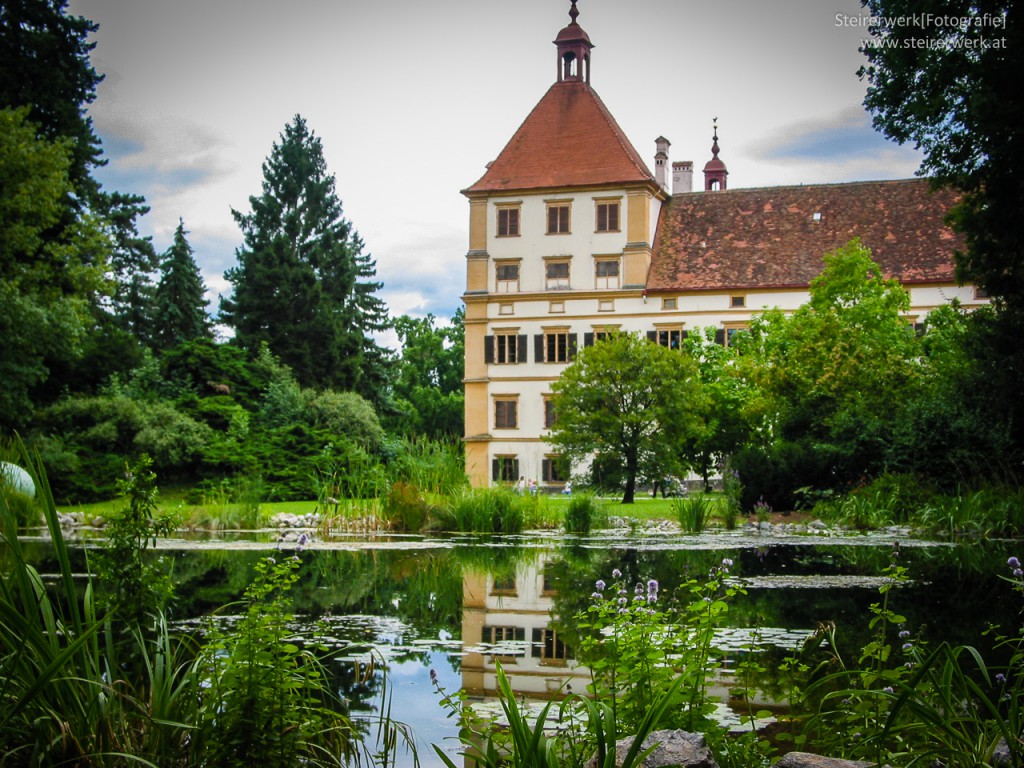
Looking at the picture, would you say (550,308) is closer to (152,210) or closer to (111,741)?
(152,210)

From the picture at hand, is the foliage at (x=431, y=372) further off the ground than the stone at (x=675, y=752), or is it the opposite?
the foliage at (x=431, y=372)

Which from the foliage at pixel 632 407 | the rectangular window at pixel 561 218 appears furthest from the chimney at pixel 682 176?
the foliage at pixel 632 407

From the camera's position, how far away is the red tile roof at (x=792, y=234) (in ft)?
141

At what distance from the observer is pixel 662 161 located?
175ft

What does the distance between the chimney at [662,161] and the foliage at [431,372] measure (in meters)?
16.5

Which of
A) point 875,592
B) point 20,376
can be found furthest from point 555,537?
point 20,376

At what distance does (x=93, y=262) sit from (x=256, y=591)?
1142 inches

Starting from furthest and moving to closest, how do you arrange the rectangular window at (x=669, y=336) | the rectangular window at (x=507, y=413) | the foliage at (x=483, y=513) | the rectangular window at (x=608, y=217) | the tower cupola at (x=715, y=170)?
1. the tower cupola at (x=715, y=170)
2. the rectangular window at (x=507, y=413)
3. the rectangular window at (x=608, y=217)
4. the rectangular window at (x=669, y=336)
5. the foliage at (x=483, y=513)

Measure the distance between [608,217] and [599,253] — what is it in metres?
1.46

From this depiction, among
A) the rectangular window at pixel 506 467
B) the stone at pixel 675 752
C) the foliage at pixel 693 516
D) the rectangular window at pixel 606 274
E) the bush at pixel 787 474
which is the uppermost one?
the rectangular window at pixel 606 274

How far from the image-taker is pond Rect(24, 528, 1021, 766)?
5.85 meters

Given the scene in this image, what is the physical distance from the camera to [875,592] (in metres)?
9.23

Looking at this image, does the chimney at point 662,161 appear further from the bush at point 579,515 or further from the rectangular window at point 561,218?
the bush at point 579,515

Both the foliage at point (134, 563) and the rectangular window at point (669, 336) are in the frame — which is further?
the rectangular window at point (669, 336)
